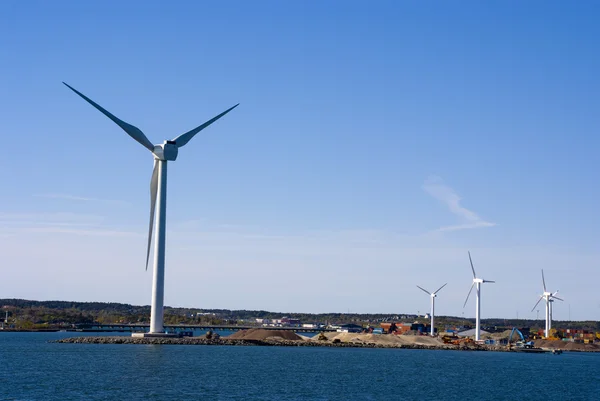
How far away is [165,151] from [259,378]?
209 feet

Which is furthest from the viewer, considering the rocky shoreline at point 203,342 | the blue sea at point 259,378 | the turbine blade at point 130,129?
the rocky shoreline at point 203,342

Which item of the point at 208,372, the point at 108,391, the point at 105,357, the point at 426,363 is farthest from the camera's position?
the point at 426,363

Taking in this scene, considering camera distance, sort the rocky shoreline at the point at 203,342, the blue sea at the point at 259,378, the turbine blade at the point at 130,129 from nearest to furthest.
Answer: the blue sea at the point at 259,378 → the turbine blade at the point at 130,129 → the rocky shoreline at the point at 203,342

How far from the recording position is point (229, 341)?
184250mm

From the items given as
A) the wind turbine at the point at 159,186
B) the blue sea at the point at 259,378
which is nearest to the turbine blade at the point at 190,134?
the wind turbine at the point at 159,186

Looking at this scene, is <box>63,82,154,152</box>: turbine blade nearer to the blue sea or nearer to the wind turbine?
the wind turbine

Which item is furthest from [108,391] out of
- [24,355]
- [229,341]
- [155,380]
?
[229,341]

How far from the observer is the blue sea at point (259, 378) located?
74.4 metres

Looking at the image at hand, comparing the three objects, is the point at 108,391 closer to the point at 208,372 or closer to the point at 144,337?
the point at 208,372

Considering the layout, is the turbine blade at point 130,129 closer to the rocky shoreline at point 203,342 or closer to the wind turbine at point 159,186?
the wind turbine at point 159,186

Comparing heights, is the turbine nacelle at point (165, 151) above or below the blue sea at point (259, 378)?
above

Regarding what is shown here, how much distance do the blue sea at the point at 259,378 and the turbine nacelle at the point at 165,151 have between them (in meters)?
34.6

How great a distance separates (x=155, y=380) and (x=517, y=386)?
44898 mm

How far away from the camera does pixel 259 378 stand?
91500mm
